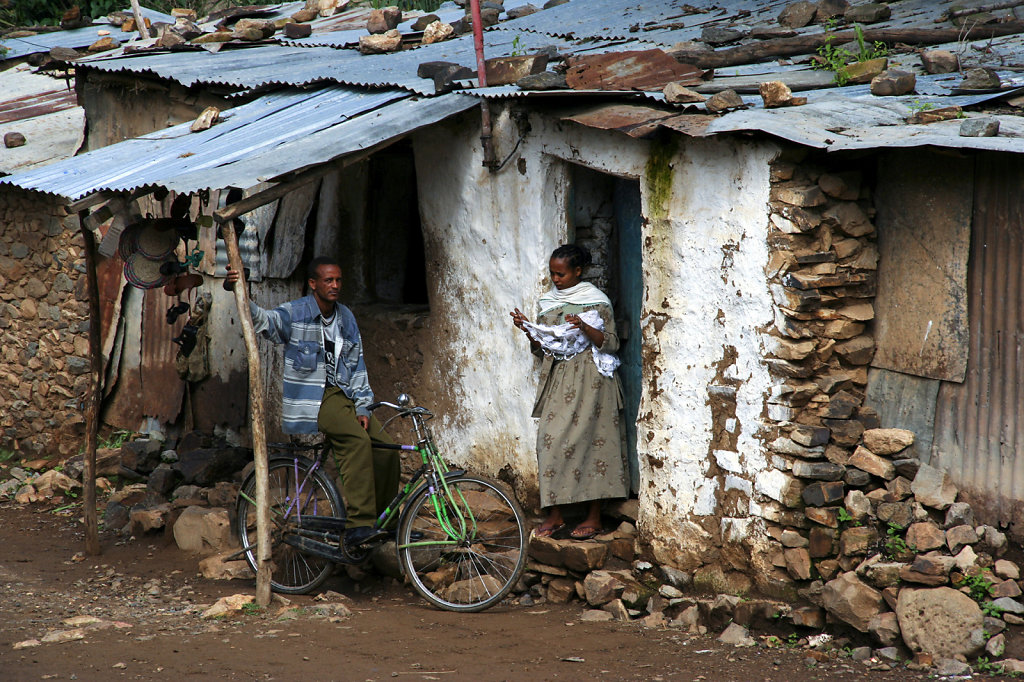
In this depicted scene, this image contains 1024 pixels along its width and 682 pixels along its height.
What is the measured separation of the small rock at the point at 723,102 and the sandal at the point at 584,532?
7.50 feet

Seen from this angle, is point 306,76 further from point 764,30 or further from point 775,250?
point 775,250

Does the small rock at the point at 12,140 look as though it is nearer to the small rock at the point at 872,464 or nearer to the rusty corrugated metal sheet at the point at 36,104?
the rusty corrugated metal sheet at the point at 36,104

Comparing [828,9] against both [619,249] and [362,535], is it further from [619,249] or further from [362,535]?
[362,535]

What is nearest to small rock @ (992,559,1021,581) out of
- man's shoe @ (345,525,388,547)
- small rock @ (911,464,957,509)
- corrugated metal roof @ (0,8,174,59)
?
small rock @ (911,464,957,509)

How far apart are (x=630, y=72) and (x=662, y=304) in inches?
48.5

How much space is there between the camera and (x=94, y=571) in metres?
6.25

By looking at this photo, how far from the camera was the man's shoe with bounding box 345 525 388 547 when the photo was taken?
5.30 m

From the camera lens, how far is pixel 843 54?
525 cm

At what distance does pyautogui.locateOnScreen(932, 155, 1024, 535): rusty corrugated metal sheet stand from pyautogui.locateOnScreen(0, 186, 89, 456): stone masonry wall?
6959 mm

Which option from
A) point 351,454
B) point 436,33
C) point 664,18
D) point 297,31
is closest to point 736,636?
point 351,454

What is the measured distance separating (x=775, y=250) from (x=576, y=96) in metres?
1.35

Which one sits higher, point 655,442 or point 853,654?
point 655,442

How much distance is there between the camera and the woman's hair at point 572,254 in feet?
17.4

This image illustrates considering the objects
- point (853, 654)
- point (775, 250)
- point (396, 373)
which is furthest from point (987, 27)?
point (396, 373)
